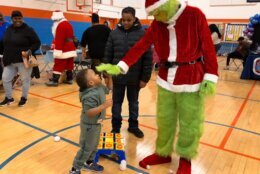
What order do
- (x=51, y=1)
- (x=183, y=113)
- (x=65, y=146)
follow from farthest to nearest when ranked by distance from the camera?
(x=51, y=1) → (x=65, y=146) → (x=183, y=113)

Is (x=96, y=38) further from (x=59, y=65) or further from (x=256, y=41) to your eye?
(x=256, y=41)

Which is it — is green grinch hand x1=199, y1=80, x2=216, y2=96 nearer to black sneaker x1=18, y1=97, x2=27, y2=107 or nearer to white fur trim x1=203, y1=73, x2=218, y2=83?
white fur trim x1=203, y1=73, x2=218, y2=83

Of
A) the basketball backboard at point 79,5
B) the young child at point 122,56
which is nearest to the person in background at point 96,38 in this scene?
the young child at point 122,56

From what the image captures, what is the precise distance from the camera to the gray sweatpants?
2053 millimetres

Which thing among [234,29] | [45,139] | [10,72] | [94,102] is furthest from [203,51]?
[234,29]

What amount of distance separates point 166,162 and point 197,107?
766mm

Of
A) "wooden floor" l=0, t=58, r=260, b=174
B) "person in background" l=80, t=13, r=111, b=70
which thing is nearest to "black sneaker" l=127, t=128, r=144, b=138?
"wooden floor" l=0, t=58, r=260, b=174

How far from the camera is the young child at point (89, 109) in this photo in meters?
1.96

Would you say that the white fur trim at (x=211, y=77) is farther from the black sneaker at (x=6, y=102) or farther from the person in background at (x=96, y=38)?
the black sneaker at (x=6, y=102)

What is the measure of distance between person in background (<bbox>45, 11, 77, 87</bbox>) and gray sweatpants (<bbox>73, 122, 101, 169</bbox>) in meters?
3.70

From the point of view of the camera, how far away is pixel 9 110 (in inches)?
152

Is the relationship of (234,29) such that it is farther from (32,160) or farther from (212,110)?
(32,160)

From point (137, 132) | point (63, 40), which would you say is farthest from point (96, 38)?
point (137, 132)

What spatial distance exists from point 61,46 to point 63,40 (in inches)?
5.6
